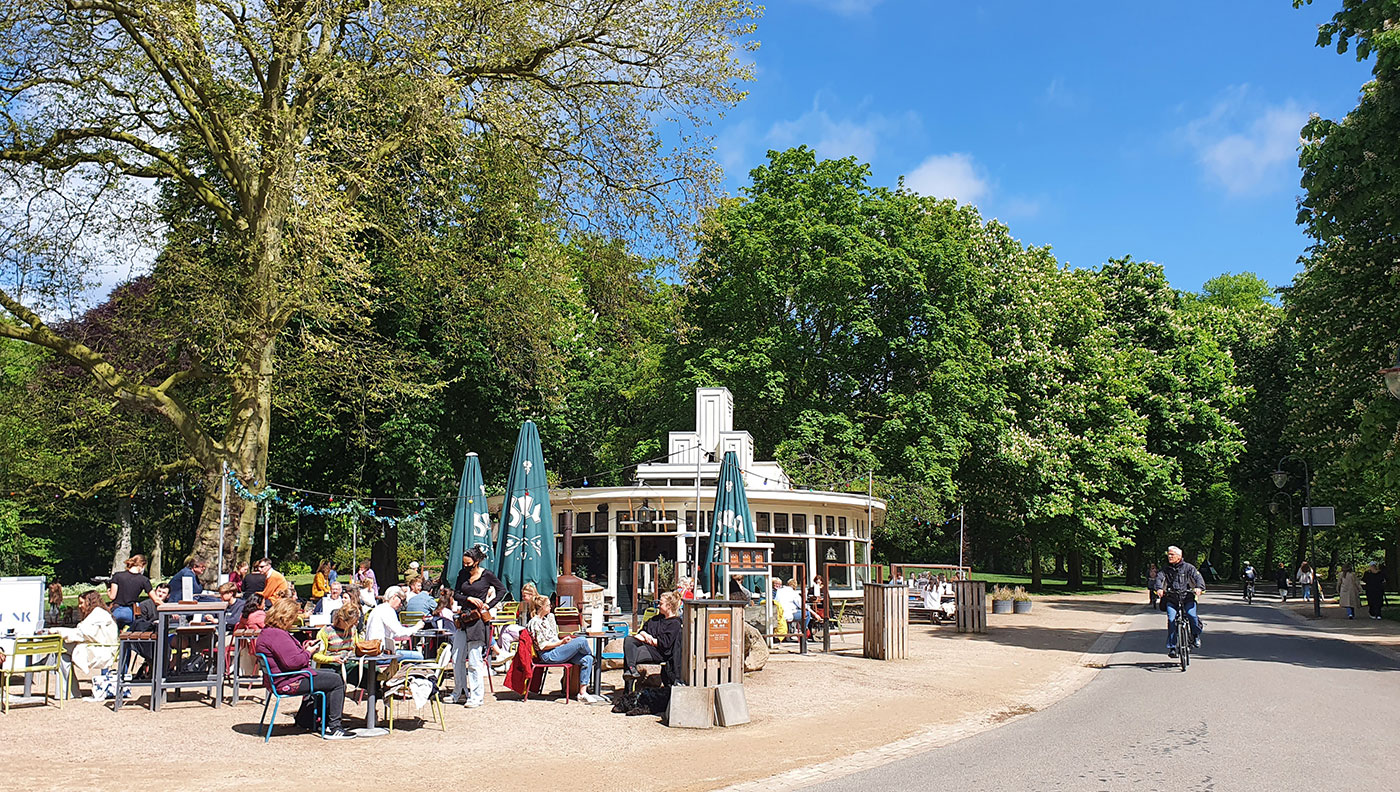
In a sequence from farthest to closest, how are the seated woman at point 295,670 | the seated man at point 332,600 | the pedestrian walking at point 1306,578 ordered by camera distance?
1. the pedestrian walking at point 1306,578
2. the seated man at point 332,600
3. the seated woman at point 295,670

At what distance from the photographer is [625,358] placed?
119ft

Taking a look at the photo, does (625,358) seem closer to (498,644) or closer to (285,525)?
(285,525)

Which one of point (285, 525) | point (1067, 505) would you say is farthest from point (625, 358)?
point (1067, 505)

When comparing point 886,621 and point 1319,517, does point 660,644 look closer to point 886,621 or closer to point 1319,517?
point 886,621

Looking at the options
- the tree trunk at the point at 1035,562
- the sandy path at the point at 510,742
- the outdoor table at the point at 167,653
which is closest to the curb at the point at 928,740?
the sandy path at the point at 510,742

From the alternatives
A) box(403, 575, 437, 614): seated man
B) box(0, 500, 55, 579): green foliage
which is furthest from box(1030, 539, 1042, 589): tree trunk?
box(0, 500, 55, 579): green foliage

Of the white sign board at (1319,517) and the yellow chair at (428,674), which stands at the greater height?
the white sign board at (1319,517)

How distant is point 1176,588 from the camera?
14734 mm

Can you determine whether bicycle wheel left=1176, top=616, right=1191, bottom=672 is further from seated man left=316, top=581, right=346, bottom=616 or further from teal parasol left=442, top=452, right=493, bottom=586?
seated man left=316, top=581, right=346, bottom=616

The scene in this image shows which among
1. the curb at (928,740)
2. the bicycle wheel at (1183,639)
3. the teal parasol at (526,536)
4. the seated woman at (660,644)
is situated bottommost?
the curb at (928,740)

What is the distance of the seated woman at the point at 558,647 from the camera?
11.7 meters

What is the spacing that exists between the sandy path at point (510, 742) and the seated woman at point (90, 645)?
0.50 m

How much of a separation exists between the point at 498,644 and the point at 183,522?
26193mm

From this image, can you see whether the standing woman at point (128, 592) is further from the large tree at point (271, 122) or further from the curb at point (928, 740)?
the curb at point (928, 740)
